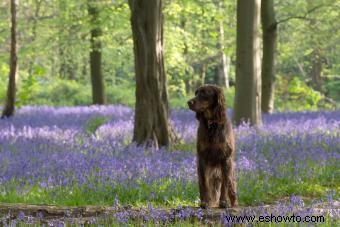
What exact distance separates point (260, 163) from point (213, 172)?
10.9 feet

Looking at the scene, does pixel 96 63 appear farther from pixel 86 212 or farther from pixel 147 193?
pixel 86 212

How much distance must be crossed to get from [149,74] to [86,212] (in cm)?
546

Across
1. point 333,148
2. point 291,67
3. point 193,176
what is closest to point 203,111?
point 193,176

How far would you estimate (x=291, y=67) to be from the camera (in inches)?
2237

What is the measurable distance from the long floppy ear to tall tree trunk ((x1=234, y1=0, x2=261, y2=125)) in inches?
316

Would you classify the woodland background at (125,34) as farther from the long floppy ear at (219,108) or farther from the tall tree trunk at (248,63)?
the long floppy ear at (219,108)

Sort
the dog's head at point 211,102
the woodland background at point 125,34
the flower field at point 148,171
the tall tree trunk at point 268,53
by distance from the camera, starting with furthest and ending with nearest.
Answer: the woodland background at point 125,34 → the tall tree trunk at point 268,53 → the flower field at point 148,171 → the dog's head at point 211,102

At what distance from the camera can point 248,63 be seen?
1332 cm

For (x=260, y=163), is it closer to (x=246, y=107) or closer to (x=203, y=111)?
(x=203, y=111)

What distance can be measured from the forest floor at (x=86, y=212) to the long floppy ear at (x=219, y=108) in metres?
0.90

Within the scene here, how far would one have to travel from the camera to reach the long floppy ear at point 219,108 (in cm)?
525

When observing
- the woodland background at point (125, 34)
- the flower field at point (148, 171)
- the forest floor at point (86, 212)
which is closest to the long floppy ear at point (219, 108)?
the forest floor at point (86, 212)

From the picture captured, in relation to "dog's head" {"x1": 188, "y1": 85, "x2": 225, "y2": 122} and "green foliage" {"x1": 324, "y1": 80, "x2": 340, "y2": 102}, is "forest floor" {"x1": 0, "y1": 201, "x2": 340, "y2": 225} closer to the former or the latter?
"dog's head" {"x1": 188, "y1": 85, "x2": 225, "y2": 122}

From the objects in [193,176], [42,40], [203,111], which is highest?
[42,40]
